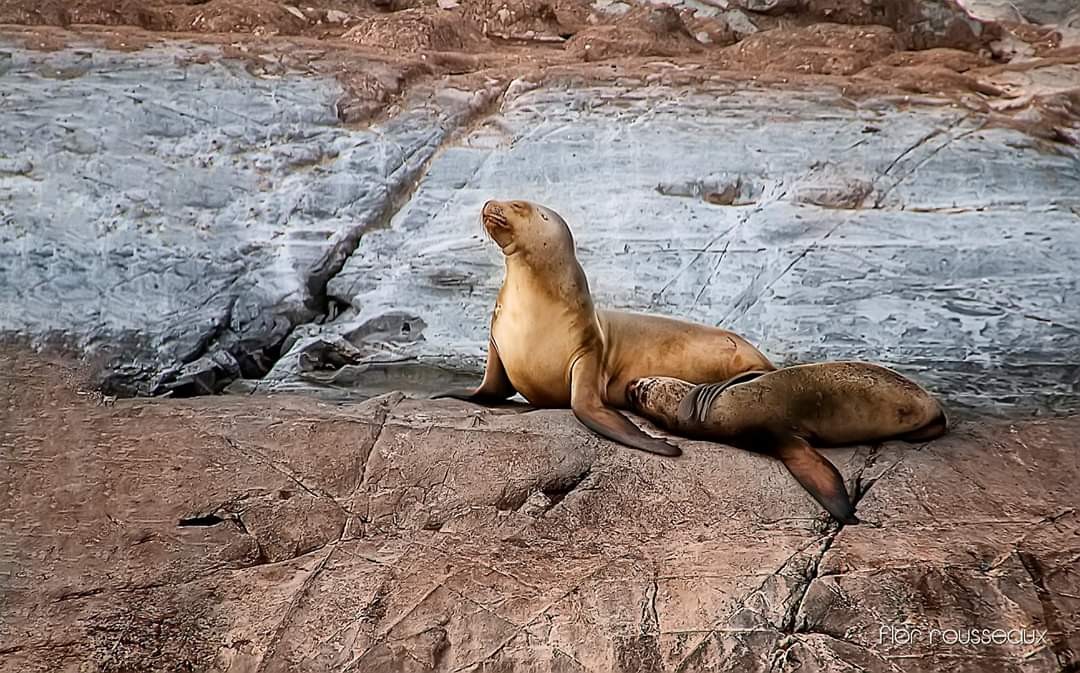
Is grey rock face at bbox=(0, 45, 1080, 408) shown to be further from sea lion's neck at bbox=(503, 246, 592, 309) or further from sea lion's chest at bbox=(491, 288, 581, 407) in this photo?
sea lion's neck at bbox=(503, 246, 592, 309)

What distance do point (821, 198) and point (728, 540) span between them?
328 centimetres

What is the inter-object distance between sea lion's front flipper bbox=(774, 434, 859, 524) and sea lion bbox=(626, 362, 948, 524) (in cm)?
2

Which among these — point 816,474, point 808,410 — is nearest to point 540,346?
point 808,410

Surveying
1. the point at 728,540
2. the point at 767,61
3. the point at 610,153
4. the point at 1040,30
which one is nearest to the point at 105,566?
the point at 728,540

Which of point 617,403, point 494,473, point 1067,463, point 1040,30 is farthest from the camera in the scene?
point 1040,30

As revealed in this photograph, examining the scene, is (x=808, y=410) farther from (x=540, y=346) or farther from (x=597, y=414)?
(x=540, y=346)

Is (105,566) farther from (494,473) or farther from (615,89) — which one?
(615,89)

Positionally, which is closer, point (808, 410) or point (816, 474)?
point (816, 474)

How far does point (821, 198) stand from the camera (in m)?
5.77

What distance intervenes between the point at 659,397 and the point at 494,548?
123cm

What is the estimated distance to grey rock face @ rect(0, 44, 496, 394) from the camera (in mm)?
5000

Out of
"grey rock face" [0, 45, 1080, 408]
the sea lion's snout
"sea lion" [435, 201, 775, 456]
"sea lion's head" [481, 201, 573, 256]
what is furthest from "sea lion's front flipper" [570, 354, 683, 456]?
"grey rock face" [0, 45, 1080, 408]

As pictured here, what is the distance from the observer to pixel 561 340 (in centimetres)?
404

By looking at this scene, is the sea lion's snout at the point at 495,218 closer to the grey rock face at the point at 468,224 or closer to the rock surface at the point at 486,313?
the rock surface at the point at 486,313
